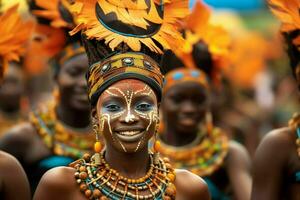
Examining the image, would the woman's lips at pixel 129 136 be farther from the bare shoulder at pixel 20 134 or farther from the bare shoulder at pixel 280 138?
the bare shoulder at pixel 20 134

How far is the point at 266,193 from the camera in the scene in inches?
342

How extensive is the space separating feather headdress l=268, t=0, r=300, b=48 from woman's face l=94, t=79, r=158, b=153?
1.54 meters

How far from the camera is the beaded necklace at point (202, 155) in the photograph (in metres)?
10.6

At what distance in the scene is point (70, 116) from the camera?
10.4 meters

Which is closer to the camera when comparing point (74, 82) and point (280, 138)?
point (280, 138)

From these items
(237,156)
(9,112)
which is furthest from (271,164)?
(9,112)

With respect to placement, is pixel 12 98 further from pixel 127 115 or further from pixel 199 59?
pixel 127 115

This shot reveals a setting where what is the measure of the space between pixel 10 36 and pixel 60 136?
1767 millimetres

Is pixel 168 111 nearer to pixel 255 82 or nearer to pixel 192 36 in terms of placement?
pixel 192 36

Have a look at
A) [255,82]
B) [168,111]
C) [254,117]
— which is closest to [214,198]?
[168,111]

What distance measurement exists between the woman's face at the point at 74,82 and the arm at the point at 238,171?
57.0 inches

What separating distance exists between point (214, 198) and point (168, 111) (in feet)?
3.14

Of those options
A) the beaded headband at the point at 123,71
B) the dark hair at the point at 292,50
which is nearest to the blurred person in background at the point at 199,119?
the dark hair at the point at 292,50

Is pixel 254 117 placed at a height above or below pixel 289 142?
below
